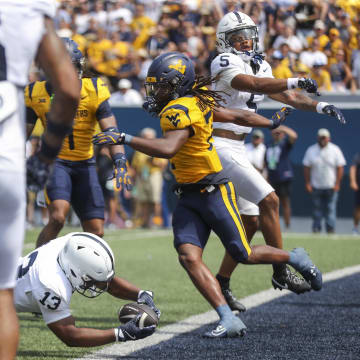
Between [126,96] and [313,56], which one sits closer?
[313,56]

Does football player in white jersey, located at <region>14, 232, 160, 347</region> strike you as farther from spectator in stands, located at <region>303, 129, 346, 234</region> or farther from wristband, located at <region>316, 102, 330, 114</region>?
spectator in stands, located at <region>303, 129, 346, 234</region>

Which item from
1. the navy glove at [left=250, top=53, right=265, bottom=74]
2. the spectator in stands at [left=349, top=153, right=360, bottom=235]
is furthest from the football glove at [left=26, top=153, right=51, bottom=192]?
the spectator in stands at [left=349, top=153, right=360, bottom=235]

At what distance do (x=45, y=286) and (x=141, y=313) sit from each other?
1.88ft

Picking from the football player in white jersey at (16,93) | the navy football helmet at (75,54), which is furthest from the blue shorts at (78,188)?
the football player in white jersey at (16,93)

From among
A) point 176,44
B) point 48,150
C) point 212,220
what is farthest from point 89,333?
point 176,44

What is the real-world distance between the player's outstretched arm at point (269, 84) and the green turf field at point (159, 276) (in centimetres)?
173

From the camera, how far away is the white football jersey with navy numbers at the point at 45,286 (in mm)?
3805

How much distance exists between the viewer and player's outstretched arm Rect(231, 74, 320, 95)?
5.34 m

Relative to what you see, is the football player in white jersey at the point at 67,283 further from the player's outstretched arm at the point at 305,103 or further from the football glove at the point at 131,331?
the player's outstretched arm at the point at 305,103

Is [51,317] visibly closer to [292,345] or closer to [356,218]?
[292,345]

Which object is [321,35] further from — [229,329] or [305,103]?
[229,329]

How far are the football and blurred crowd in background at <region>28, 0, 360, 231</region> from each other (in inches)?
376

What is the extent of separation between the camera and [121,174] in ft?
16.8

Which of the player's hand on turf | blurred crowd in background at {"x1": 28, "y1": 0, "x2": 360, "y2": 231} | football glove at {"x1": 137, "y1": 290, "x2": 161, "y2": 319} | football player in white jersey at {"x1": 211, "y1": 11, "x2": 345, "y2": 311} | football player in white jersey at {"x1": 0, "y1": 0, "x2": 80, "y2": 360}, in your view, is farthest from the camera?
blurred crowd in background at {"x1": 28, "y1": 0, "x2": 360, "y2": 231}
